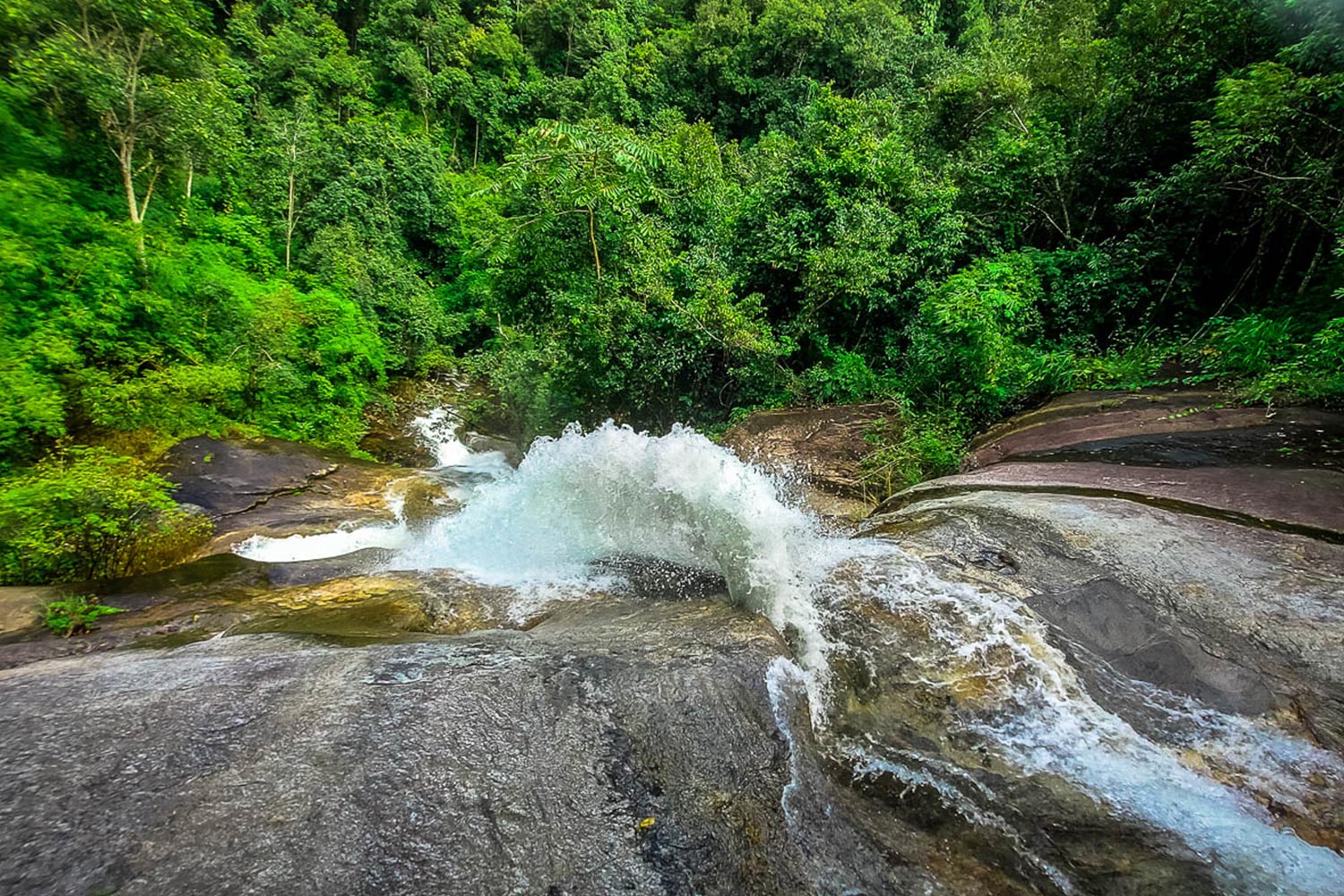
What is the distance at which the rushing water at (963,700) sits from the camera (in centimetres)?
254

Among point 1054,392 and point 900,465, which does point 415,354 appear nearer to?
point 900,465

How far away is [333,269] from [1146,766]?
2183cm

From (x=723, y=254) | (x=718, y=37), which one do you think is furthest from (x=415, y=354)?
(x=718, y=37)

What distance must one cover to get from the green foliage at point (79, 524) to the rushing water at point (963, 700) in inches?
124

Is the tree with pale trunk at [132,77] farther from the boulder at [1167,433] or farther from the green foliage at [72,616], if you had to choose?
the boulder at [1167,433]

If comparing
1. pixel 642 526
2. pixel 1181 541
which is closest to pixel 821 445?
pixel 642 526

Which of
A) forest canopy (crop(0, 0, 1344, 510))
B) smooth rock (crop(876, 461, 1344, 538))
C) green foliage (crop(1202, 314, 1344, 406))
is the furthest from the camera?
forest canopy (crop(0, 0, 1344, 510))

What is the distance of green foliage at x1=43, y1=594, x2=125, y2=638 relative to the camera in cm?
438

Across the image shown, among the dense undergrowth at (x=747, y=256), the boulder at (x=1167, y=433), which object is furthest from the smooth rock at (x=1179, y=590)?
the dense undergrowth at (x=747, y=256)

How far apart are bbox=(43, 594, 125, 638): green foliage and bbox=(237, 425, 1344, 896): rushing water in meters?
2.79

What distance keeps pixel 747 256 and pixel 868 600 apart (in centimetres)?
916

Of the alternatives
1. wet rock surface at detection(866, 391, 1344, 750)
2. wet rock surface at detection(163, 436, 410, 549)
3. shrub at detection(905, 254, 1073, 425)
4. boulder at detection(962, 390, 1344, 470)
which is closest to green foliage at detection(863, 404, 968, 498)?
boulder at detection(962, 390, 1344, 470)

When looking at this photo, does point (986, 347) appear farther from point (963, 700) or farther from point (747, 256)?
point (963, 700)

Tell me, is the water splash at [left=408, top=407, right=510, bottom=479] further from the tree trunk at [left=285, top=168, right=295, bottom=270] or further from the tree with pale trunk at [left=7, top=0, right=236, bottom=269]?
the tree trunk at [left=285, top=168, right=295, bottom=270]
